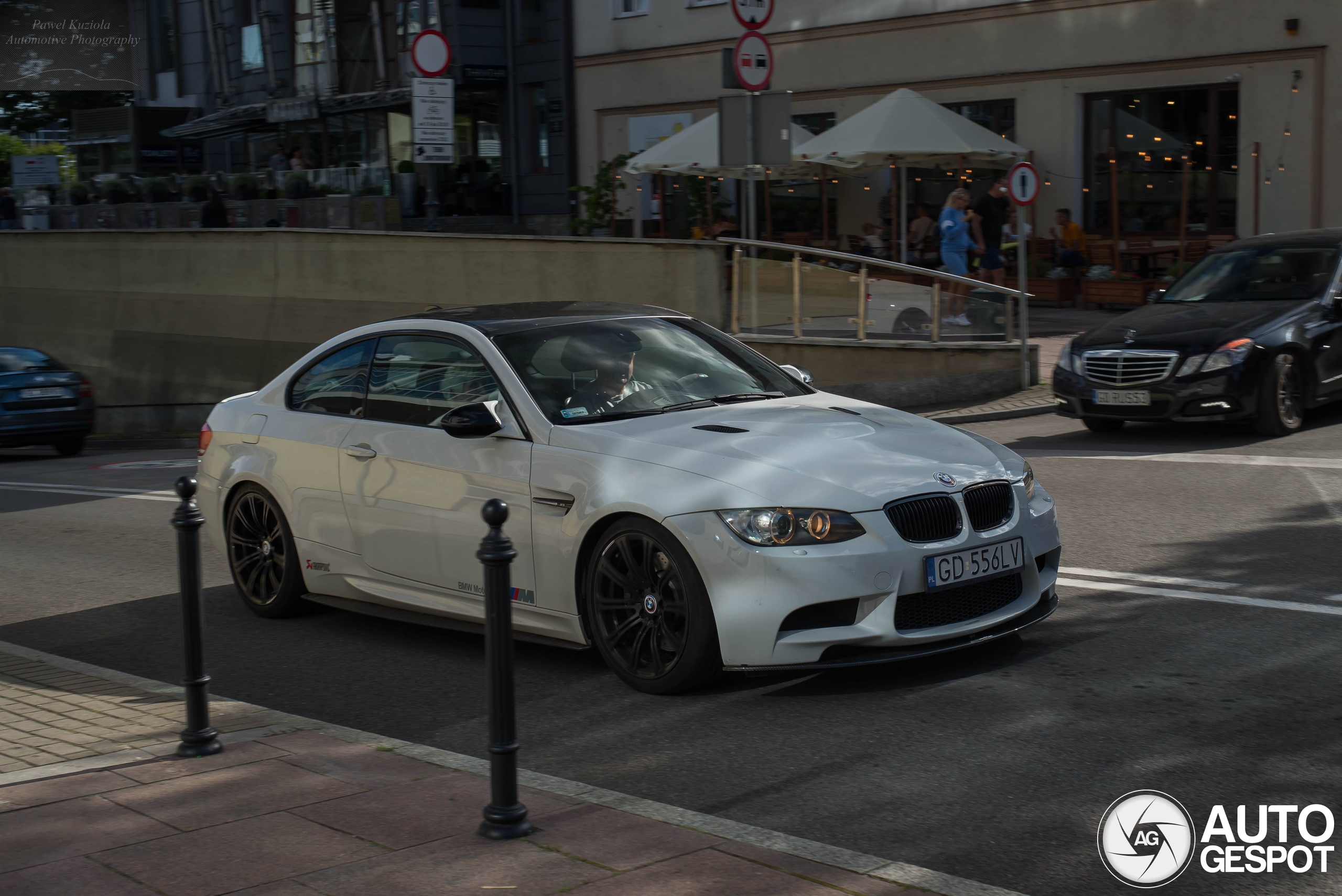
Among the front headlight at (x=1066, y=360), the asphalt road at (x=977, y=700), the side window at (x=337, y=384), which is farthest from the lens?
the front headlight at (x=1066, y=360)

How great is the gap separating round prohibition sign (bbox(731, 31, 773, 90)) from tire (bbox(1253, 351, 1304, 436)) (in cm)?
553

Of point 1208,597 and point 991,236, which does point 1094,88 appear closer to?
point 991,236

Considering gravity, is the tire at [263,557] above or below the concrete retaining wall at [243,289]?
below

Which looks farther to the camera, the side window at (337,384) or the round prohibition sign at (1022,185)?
the round prohibition sign at (1022,185)

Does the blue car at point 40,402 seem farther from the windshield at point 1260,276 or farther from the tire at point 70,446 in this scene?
the windshield at point 1260,276

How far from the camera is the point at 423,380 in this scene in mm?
6965

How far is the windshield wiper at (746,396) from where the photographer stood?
666cm

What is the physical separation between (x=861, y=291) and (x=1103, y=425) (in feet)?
11.6

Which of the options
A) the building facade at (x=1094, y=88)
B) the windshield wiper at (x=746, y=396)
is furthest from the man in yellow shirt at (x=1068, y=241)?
the windshield wiper at (x=746, y=396)

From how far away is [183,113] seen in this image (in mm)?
55094

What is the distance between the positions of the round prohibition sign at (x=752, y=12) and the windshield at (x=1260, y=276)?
475 cm

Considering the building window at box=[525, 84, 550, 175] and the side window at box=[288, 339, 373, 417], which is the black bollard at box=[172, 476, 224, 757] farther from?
the building window at box=[525, 84, 550, 175]

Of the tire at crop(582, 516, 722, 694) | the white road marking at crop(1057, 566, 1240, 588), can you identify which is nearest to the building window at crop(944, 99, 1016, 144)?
the white road marking at crop(1057, 566, 1240, 588)

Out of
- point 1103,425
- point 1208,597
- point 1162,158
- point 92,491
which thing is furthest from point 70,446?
point 1162,158
